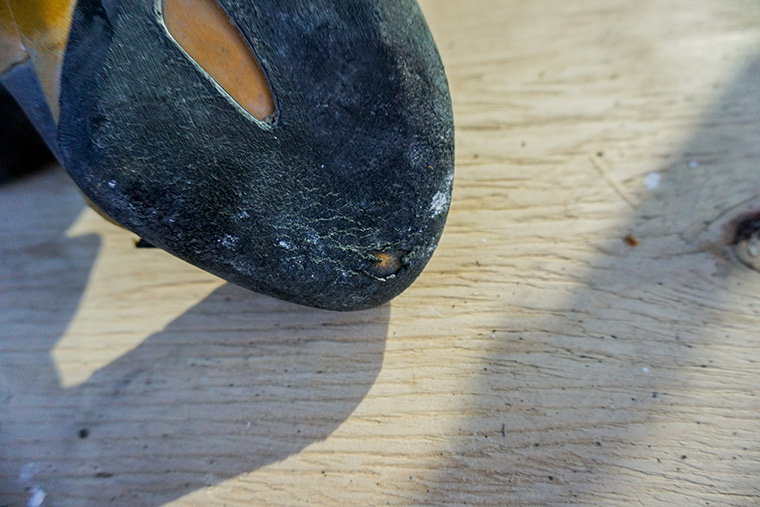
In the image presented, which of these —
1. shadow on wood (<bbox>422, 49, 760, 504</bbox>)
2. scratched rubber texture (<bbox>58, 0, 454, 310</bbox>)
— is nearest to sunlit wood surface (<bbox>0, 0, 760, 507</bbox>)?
shadow on wood (<bbox>422, 49, 760, 504</bbox>)

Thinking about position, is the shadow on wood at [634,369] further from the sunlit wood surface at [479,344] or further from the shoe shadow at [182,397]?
the shoe shadow at [182,397]

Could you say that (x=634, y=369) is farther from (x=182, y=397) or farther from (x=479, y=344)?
(x=182, y=397)

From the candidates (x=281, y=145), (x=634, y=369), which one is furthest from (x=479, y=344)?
(x=281, y=145)

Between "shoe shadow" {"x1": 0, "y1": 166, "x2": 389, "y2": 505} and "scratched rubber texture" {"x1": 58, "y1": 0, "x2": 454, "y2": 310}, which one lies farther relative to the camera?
"shoe shadow" {"x1": 0, "y1": 166, "x2": 389, "y2": 505}

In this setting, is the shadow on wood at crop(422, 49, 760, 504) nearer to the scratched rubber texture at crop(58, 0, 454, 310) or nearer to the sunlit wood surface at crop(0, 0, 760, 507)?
the sunlit wood surface at crop(0, 0, 760, 507)

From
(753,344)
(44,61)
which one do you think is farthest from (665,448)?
(44,61)

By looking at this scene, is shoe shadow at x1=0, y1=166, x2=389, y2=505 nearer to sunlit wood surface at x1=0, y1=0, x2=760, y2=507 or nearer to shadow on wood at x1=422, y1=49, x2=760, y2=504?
sunlit wood surface at x1=0, y1=0, x2=760, y2=507

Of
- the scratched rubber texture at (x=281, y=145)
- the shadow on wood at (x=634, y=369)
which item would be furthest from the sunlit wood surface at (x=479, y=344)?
the scratched rubber texture at (x=281, y=145)

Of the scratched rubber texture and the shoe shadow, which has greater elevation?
the scratched rubber texture
